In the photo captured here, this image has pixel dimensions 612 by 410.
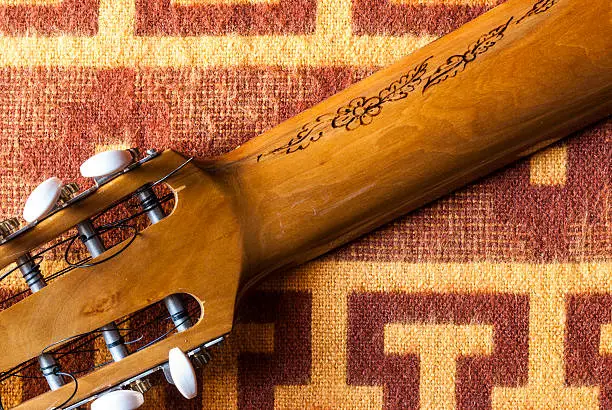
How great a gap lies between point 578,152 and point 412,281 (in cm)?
17

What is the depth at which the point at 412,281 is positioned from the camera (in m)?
0.58

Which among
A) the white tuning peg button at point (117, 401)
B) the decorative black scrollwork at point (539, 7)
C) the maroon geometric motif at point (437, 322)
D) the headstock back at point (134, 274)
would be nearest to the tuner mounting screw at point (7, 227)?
the headstock back at point (134, 274)

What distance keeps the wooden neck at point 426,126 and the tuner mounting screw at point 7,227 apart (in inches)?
5.9

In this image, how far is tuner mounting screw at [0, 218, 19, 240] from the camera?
1.65ft

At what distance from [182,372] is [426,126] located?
252 millimetres

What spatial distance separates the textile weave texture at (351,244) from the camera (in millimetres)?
577

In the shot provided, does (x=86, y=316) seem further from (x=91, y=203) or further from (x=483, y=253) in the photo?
(x=483, y=253)

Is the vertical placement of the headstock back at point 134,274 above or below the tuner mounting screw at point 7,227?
below

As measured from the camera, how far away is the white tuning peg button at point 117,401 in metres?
0.50

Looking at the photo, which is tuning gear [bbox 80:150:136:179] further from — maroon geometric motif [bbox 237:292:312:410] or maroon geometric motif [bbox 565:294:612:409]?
maroon geometric motif [bbox 565:294:612:409]

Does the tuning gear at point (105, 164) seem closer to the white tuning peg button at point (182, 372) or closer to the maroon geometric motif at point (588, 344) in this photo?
the white tuning peg button at point (182, 372)

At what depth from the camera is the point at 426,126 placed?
0.52 m

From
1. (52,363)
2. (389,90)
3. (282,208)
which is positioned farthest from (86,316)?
(389,90)

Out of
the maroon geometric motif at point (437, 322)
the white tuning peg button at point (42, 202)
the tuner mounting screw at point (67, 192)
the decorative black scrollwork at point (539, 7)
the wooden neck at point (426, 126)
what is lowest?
the maroon geometric motif at point (437, 322)
